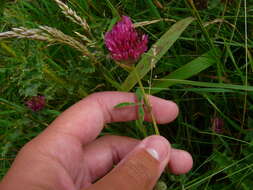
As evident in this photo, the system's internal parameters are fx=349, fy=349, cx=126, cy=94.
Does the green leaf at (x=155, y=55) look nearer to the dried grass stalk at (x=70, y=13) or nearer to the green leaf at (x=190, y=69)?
the green leaf at (x=190, y=69)

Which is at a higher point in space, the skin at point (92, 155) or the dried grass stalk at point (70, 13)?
the dried grass stalk at point (70, 13)

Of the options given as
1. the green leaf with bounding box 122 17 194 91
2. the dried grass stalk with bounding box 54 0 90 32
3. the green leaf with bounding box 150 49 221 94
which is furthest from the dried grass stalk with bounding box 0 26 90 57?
the green leaf with bounding box 150 49 221 94

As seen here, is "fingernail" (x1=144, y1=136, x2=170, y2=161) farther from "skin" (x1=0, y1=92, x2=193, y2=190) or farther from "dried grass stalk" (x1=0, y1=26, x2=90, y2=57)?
"dried grass stalk" (x1=0, y1=26, x2=90, y2=57)

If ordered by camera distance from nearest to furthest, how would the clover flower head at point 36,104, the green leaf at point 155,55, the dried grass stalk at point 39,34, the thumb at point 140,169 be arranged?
the thumb at point 140,169
the dried grass stalk at point 39,34
the green leaf at point 155,55
the clover flower head at point 36,104

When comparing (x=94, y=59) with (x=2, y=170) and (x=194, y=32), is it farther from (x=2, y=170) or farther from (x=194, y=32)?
(x=2, y=170)

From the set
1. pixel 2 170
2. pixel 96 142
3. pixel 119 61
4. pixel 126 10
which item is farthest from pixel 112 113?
pixel 2 170

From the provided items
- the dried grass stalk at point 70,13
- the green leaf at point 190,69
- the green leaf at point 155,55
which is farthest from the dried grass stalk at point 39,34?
the green leaf at point 190,69
